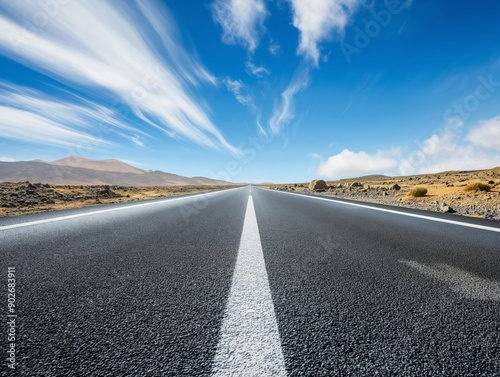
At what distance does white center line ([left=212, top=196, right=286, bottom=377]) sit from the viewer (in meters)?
0.89

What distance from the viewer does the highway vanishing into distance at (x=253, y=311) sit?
93 centimetres

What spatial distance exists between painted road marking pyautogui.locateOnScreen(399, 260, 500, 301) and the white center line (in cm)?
135

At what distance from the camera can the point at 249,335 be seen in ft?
3.62

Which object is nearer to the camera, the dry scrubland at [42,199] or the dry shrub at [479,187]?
the dry scrubland at [42,199]

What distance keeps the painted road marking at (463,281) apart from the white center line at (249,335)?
4.43 ft

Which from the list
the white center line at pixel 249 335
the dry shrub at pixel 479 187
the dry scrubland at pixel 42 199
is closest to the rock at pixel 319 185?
the dry shrub at pixel 479 187

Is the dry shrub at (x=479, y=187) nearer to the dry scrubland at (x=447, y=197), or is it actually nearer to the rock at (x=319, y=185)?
the dry scrubland at (x=447, y=197)

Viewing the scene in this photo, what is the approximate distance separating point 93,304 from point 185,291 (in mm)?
537

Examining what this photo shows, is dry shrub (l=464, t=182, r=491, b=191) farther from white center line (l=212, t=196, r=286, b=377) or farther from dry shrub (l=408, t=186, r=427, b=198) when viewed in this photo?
white center line (l=212, t=196, r=286, b=377)

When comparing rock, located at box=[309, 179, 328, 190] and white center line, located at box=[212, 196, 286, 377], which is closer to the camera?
white center line, located at box=[212, 196, 286, 377]

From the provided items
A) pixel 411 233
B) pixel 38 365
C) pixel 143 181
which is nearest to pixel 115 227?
pixel 38 365

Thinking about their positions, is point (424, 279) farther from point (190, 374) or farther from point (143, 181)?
point (143, 181)

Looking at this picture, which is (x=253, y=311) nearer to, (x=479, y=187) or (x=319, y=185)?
(x=479, y=187)
